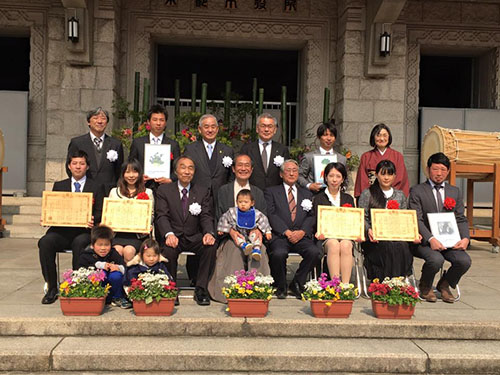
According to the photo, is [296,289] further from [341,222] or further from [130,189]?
[130,189]

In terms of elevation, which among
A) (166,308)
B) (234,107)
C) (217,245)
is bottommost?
(166,308)

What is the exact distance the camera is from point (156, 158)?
18.9ft

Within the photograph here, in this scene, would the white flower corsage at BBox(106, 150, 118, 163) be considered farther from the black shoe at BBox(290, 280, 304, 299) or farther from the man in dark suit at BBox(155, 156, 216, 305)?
the black shoe at BBox(290, 280, 304, 299)

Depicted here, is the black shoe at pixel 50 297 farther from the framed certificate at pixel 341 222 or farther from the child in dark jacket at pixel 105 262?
the framed certificate at pixel 341 222

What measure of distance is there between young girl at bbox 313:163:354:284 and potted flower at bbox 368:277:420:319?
0.70 m

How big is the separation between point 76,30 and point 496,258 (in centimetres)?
815

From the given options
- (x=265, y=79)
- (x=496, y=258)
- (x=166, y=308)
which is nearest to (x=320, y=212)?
(x=166, y=308)

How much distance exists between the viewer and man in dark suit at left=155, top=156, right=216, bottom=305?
518 centimetres

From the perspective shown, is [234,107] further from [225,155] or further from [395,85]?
[225,155]

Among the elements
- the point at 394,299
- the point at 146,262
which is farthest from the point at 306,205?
the point at 146,262

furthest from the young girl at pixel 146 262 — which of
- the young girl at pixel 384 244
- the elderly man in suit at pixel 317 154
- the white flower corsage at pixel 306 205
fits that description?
the young girl at pixel 384 244

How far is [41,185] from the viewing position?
36.4 ft

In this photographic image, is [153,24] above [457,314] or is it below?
above

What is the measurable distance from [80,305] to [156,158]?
1939 millimetres
